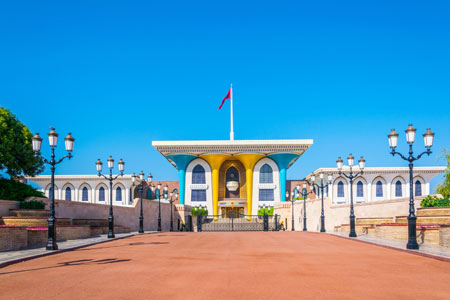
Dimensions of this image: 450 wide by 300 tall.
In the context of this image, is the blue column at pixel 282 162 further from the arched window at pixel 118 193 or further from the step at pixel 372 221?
→ the step at pixel 372 221

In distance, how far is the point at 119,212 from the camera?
98.2ft

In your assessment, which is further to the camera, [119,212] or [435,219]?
[119,212]

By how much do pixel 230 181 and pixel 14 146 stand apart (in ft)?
117

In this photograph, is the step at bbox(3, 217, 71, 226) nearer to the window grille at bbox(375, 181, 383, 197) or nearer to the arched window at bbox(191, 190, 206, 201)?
the arched window at bbox(191, 190, 206, 201)

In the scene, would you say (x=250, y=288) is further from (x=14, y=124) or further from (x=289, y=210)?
(x=289, y=210)

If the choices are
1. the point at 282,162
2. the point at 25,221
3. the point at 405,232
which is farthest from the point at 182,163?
the point at 405,232

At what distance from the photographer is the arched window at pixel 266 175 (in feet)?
180

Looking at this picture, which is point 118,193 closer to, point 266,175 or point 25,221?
point 266,175

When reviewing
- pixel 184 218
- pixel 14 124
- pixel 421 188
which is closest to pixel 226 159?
pixel 184 218

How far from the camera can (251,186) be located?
5469cm

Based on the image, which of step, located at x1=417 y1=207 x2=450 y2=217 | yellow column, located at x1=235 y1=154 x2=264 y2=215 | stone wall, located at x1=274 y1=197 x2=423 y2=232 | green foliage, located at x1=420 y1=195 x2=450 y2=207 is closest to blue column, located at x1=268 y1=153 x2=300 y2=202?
yellow column, located at x1=235 y1=154 x2=264 y2=215

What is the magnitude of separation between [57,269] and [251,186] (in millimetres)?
46307

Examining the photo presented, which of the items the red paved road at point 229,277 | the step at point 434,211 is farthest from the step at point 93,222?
the step at point 434,211

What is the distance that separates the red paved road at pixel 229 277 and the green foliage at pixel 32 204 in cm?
1052
